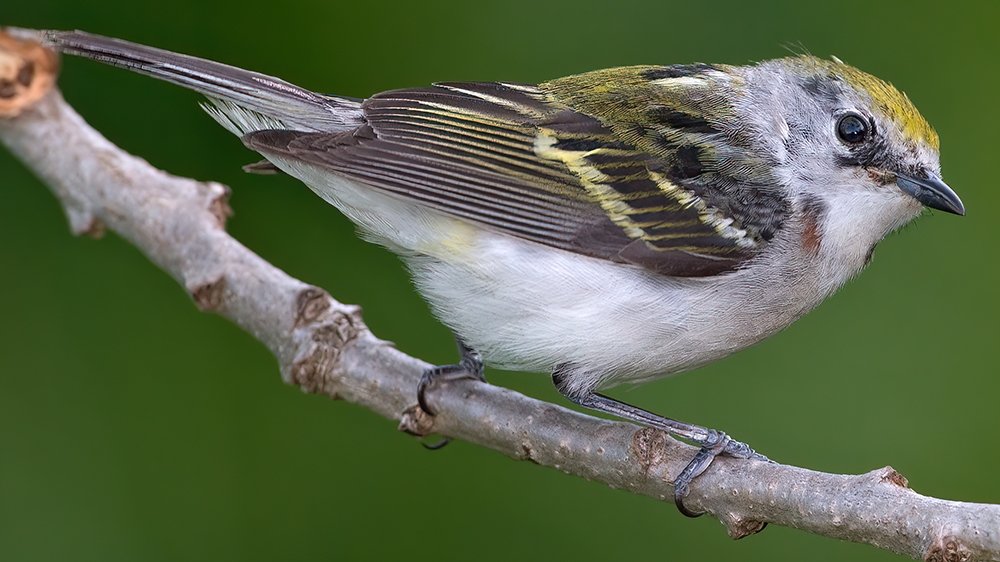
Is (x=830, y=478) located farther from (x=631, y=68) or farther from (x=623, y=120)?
(x=631, y=68)

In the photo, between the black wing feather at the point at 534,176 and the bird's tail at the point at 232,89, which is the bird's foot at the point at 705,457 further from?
the bird's tail at the point at 232,89

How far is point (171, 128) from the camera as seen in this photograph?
4.97 metres

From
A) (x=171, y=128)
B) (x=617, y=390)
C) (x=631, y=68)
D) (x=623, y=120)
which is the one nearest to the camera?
(x=623, y=120)

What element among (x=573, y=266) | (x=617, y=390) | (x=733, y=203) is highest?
(x=733, y=203)

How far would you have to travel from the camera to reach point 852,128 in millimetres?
3498

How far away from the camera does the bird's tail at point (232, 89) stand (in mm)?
3264

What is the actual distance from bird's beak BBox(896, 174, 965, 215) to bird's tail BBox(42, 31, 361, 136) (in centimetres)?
197

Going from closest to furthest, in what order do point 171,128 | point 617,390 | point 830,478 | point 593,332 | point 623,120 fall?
1. point 830,478
2. point 593,332
3. point 623,120
4. point 617,390
5. point 171,128

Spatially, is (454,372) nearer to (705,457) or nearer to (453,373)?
(453,373)

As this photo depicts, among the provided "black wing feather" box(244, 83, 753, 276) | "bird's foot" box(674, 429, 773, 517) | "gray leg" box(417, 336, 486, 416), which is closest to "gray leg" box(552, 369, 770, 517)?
"bird's foot" box(674, 429, 773, 517)

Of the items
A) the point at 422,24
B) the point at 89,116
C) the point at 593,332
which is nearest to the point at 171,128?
the point at 89,116

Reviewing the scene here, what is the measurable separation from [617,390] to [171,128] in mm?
2594

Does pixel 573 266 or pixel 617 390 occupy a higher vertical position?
pixel 573 266

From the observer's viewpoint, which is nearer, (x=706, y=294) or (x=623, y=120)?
(x=706, y=294)
